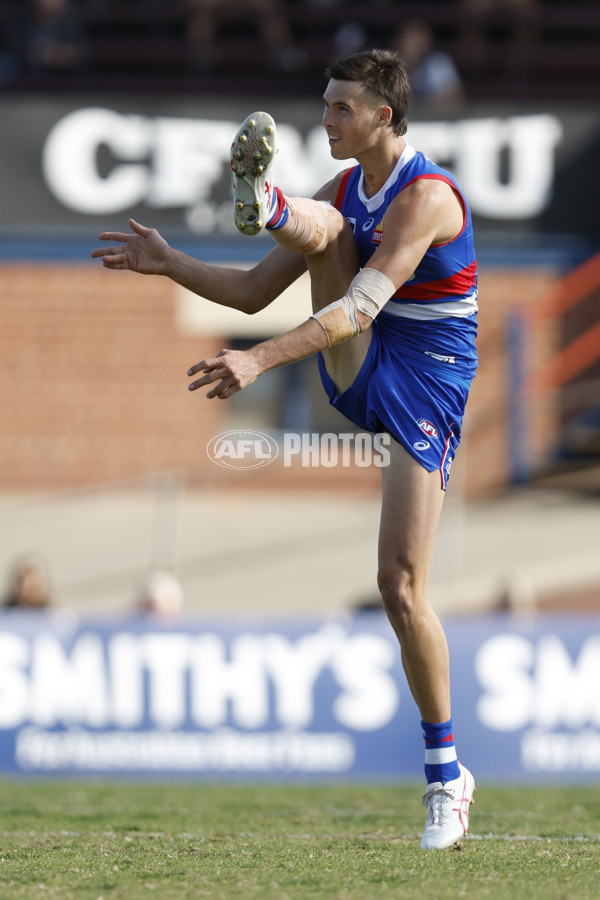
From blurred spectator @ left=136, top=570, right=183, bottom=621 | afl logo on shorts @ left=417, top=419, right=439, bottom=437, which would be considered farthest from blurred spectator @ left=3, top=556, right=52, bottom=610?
afl logo on shorts @ left=417, top=419, right=439, bottom=437

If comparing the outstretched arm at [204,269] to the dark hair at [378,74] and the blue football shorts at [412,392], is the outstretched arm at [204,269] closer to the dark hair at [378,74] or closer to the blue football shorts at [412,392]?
the blue football shorts at [412,392]

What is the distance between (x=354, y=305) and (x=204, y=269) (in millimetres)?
822

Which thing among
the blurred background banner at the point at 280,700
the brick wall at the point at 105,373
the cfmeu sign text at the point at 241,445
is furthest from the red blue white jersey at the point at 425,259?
the brick wall at the point at 105,373

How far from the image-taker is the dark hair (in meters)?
4.55

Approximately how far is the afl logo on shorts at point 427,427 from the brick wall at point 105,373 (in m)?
8.80

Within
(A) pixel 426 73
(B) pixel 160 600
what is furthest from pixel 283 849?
(A) pixel 426 73

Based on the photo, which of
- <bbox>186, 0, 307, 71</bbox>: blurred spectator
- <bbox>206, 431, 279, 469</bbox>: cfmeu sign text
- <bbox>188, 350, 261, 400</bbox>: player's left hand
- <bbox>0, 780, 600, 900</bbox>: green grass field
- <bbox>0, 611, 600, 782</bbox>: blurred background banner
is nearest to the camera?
<bbox>0, 780, 600, 900</bbox>: green grass field

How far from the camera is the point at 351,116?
14.9 feet

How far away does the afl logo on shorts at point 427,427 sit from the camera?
4691mm

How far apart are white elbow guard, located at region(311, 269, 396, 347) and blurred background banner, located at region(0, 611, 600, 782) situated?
16.6 ft

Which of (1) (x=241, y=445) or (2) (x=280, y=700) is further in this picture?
(2) (x=280, y=700)

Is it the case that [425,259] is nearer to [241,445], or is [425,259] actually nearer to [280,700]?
[241,445]

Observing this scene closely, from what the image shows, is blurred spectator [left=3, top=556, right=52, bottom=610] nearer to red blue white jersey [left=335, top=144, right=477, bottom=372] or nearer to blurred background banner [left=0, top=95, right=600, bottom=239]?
red blue white jersey [left=335, top=144, right=477, bottom=372]

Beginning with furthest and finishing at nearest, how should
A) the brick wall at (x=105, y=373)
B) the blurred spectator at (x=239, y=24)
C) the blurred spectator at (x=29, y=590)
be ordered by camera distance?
the blurred spectator at (x=239, y=24) → the brick wall at (x=105, y=373) → the blurred spectator at (x=29, y=590)
